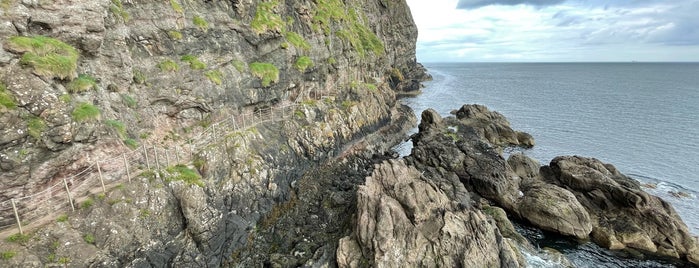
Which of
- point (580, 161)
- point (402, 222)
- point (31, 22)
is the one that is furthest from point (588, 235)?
point (31, 22)

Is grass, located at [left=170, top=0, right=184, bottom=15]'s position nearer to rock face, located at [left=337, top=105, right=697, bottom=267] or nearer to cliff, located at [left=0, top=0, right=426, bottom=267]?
cliff, located at [left=0, top=0, right=426, bottom=267]

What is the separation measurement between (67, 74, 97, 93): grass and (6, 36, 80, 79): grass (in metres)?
0.39

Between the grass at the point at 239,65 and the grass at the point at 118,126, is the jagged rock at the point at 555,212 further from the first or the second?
the grass at the point at 118,126

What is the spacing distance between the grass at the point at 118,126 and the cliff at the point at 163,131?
14cm

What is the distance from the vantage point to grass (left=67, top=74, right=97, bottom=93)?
17.9 meters

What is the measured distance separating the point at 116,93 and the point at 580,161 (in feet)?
134

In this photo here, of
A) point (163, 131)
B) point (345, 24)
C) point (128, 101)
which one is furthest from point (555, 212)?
point (345, 24)

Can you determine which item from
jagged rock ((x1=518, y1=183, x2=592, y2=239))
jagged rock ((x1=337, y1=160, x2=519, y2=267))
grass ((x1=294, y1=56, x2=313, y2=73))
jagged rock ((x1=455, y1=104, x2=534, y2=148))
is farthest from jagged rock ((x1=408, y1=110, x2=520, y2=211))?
grass ((x1=294, y1=56, x2=313, y2=73))

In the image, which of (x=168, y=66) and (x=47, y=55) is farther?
(x=168, y=66)

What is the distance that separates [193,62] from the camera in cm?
2758

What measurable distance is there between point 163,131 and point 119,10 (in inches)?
326

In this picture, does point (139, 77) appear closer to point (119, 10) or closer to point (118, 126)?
point (119, 10)

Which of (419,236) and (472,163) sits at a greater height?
(419,236)

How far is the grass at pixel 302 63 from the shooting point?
3928 cm
